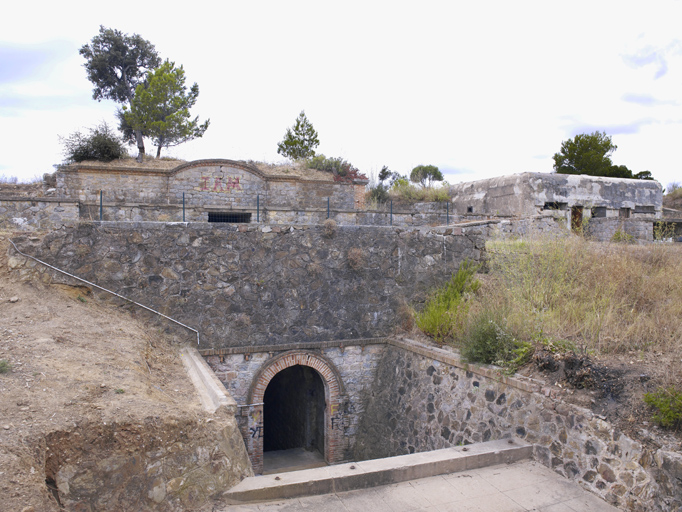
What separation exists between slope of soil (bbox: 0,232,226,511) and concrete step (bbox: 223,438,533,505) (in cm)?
91

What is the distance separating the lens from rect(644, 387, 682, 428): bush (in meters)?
4.16

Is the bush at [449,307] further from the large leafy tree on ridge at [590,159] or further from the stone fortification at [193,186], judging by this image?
the large leafy tree on ridge at [590,159]

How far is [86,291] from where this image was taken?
773 cm

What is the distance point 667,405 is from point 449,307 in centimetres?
484

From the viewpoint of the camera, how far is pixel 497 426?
6113 mm

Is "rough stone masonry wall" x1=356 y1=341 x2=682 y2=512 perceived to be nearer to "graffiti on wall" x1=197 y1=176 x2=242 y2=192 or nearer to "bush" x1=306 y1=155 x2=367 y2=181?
"graffiti on wall" x1=197 y1=176 x2=242 y2=192

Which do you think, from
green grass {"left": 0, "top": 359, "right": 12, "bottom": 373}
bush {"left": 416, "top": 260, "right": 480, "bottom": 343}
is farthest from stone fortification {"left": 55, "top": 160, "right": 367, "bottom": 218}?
green grass {"left": 0, "top": 359, "right": 12, "bottom": 373}

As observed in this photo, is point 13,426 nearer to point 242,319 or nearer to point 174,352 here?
point 174,352

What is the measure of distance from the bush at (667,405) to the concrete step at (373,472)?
1576 mm

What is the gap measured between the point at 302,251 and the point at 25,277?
4.72 metres

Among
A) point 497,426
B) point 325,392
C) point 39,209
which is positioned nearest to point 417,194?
point 325,392

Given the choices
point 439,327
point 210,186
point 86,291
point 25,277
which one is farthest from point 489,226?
point 210,186

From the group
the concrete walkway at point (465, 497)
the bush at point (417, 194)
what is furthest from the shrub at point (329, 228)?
the bush at point (417, 194)

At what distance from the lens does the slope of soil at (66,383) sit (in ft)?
11.3
